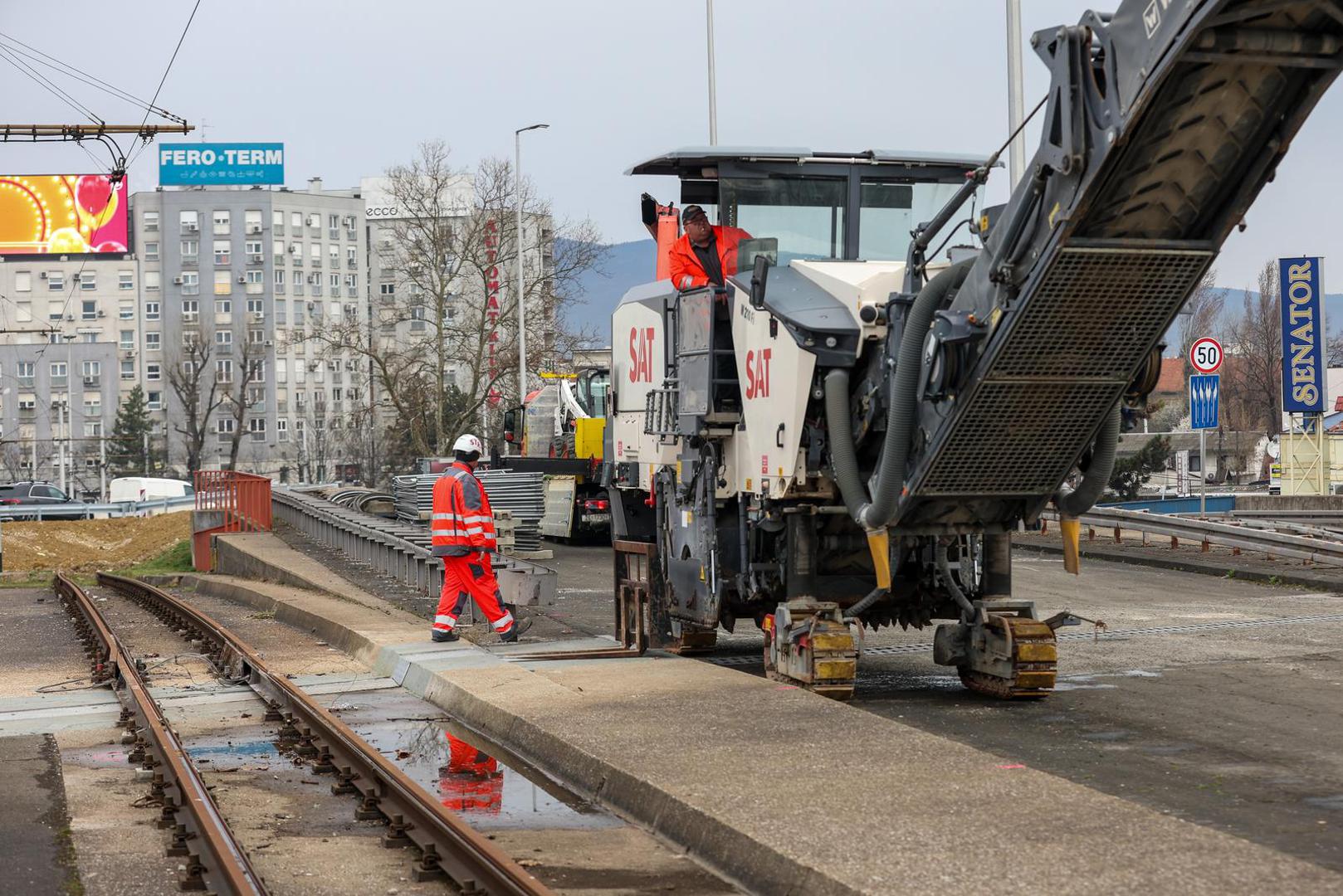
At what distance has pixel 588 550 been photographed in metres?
→ 31.5

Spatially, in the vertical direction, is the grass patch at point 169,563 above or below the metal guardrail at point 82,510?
below

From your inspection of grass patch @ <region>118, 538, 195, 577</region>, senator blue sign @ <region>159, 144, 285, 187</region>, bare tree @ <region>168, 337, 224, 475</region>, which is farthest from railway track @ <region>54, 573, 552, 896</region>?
senator blue sign @ <region>159, 144, 285, 187</region>

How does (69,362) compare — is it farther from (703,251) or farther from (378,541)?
(703,251)

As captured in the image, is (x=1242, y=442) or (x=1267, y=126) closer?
(x=1267, y=126)

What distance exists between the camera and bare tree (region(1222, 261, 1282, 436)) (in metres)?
91.3

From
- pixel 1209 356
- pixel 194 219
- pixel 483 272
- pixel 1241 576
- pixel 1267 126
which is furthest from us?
pixel 194 219

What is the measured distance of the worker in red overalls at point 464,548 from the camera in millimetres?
14695

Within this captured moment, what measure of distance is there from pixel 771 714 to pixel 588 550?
70.5ft

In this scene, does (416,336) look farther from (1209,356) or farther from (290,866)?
(290,866)

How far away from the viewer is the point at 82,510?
195 ft

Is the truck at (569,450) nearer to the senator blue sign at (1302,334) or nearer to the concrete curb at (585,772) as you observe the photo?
the concrete curb at (585,772)

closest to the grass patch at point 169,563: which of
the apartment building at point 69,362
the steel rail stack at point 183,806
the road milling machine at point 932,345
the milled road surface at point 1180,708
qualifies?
the milled road surface at point 1180,708

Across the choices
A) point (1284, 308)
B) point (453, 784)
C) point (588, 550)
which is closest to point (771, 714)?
point (453, 784)

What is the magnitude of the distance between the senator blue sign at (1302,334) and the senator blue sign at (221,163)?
92.2 metres
